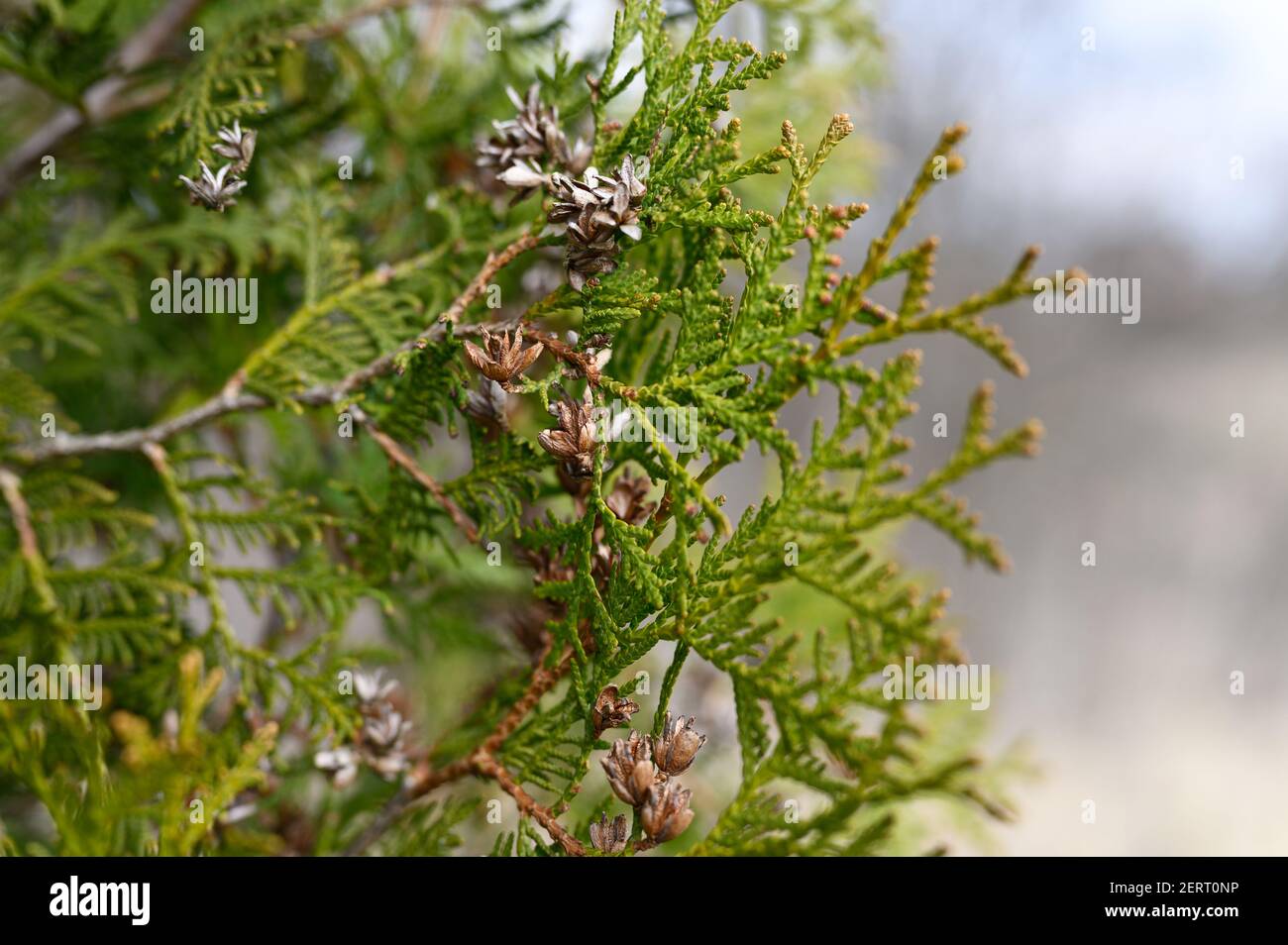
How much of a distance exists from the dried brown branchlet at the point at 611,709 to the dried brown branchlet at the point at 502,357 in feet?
0.49

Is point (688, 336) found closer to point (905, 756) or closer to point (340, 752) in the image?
point (905, 756)

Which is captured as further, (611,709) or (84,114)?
(84,114)

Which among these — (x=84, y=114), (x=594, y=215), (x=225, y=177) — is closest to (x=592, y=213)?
(x=594, y=215)

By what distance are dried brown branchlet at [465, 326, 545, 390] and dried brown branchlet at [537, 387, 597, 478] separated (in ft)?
0.09

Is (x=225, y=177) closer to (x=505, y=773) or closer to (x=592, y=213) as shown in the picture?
(x=592, y=213)

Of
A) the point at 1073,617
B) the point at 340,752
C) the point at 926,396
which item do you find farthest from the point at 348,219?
the point at 1073,617

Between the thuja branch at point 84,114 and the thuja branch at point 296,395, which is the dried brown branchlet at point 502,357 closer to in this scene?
the thuja branch at point 296,395

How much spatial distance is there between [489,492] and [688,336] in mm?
146

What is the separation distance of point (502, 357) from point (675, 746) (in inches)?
7.7

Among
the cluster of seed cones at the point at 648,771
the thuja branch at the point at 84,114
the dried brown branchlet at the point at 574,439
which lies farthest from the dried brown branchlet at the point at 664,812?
the thuja branch at the point at 84,114

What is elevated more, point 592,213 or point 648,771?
point 592,213

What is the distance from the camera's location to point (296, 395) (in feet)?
1.83

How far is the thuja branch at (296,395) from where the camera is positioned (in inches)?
19.2

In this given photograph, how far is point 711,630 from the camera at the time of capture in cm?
42
